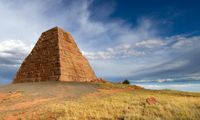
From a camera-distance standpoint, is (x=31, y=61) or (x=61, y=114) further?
(x=31, y=61)

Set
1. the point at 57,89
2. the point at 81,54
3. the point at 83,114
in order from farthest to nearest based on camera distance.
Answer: the point at 81,54
the point at 57,89
the point at 83,114

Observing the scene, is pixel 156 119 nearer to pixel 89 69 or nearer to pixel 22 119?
pixel 22 119

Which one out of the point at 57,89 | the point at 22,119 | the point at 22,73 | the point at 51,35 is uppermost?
the point at 51,35

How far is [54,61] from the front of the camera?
132 feet

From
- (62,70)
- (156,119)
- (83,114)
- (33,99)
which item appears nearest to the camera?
(156,119)

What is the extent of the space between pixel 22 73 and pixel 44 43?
6.87m

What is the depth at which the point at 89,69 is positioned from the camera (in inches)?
1941

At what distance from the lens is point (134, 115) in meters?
14.3

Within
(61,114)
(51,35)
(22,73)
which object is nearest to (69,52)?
(51,35)

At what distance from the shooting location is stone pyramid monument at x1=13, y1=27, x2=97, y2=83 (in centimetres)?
3962

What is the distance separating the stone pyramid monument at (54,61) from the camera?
39625mm

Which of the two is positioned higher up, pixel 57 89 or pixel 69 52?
pixel 69 52

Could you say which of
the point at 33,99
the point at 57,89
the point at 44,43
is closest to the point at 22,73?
the point at 44,43

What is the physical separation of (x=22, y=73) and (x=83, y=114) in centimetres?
3190
